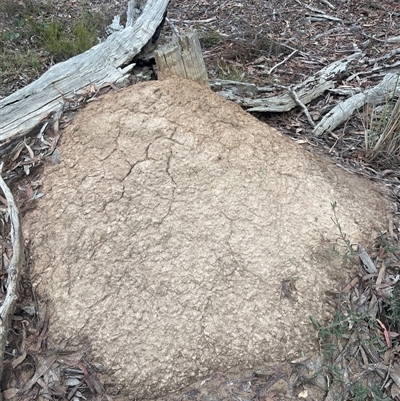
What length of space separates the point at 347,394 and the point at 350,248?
0.63 meters

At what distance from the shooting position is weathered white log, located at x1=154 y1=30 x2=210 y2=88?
102 inches

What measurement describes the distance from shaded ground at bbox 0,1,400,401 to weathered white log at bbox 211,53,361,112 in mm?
74

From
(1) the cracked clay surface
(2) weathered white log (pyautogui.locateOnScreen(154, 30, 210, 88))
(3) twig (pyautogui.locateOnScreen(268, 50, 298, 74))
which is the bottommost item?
(3) twig (pyautogui.locateOnScreen(268, 50, 298, 74))

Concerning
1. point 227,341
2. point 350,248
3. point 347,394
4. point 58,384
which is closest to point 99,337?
point 58,384

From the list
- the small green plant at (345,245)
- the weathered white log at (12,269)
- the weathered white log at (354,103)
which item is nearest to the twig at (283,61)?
the weathered white log at (354,103)

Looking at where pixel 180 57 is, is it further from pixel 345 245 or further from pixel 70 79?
pixel 345 245

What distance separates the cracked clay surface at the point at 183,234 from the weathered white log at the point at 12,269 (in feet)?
0.26

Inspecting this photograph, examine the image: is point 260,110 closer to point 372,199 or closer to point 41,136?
point 372,199

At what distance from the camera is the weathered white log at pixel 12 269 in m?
1.81

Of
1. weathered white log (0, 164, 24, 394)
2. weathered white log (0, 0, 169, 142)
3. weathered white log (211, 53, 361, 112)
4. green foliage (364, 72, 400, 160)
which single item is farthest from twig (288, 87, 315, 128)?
weathered white log (0, 164, 24, 394)

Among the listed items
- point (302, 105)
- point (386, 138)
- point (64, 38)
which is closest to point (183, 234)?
point (386, 138)

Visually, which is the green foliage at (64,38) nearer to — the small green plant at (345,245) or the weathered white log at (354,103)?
the weathered white log at (354,103)

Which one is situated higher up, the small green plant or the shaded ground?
the small green plant

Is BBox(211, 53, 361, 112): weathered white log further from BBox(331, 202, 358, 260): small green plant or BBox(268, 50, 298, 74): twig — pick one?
BBox(331, 202, 358, 260): small green plant
